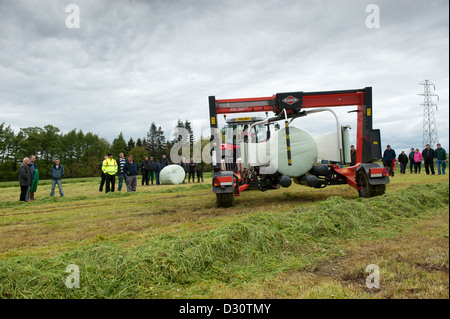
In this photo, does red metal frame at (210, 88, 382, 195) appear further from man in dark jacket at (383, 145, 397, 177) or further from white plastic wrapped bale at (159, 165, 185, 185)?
white plastic wrapped bale at (159, 165, 185, 185)

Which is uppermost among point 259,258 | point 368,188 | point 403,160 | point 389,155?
point 389,155

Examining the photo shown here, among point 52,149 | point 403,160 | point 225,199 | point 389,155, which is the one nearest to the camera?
point 225,199

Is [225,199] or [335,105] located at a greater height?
[335,105]

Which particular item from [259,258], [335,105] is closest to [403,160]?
[335,105]

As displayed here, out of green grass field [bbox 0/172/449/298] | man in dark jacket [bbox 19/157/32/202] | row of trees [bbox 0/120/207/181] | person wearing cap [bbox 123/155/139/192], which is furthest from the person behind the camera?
row of trees [bbox 0/120/207/181]

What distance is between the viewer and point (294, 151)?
8328 millimetres

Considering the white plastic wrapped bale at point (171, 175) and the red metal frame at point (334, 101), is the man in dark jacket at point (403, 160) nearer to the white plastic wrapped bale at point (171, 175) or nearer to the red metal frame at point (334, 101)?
the white plastic wrapped bale at point (171, 175)

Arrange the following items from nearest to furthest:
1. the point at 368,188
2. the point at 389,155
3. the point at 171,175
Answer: the point at 368,188
the point at 389,155
the point at 171,175

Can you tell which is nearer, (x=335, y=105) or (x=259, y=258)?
(x=259, y=258)

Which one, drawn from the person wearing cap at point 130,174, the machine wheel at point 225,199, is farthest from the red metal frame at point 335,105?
the person wearing cap at point 130,174

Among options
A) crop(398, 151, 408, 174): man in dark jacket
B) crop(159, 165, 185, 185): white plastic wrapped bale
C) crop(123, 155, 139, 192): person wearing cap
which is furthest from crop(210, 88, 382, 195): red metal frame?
crop(398, 151, 408, 174): man in dark jacket

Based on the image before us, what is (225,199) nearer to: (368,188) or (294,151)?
(294,151)

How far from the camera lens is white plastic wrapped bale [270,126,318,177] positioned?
8305mm
